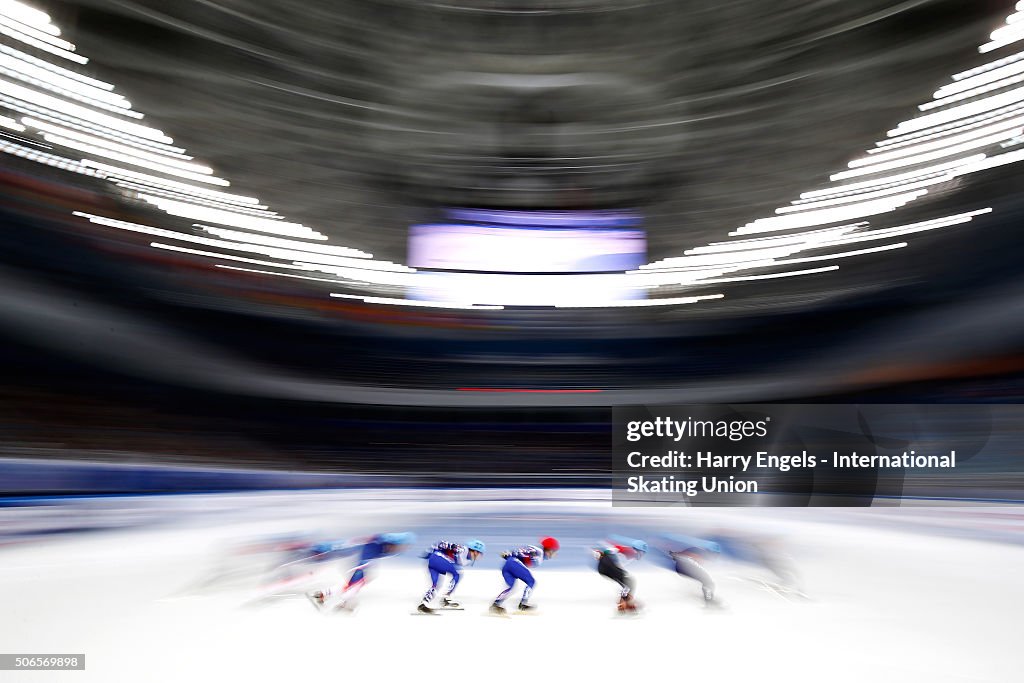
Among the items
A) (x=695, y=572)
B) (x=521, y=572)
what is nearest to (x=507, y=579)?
(x=521, y=572)

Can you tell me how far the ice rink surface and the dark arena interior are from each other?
28 mm

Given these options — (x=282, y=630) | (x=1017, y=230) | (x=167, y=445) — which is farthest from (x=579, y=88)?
(x=167, y=445)

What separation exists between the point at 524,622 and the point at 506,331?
183 inches

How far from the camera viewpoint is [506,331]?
6812 millimetres

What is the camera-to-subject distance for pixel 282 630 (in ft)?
7.38

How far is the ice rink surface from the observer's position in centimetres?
186

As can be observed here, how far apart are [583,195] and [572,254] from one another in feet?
2.76

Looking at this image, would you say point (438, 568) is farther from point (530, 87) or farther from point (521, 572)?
point (530, 87)

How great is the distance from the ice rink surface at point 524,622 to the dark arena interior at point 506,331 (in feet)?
0.09

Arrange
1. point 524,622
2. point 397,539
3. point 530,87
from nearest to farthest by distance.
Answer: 1. point 524,622
2. point 397,539
3. point 530,87

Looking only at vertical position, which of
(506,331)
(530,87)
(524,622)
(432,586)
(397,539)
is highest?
(530,87)

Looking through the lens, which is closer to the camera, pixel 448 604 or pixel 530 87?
pixel 448 604

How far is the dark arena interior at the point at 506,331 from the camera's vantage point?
2.50 metres

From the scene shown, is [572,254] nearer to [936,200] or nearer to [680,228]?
[680,228]
